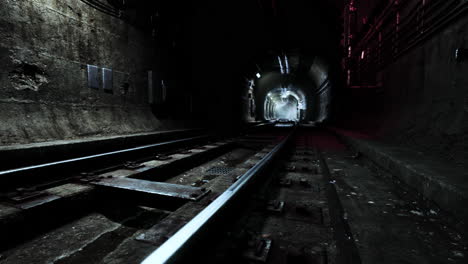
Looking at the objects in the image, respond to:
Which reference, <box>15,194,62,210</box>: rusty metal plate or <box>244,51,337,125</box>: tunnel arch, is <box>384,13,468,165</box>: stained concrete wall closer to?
<box>15,194,62,210</box>: rusty metal plate

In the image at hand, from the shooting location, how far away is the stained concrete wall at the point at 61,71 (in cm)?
377

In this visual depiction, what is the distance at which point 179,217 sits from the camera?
1.61 m

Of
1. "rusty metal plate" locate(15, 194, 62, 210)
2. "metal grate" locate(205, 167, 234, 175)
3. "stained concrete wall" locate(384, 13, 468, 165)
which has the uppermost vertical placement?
"stained concrete wall" locate(384, 13, 468, 165)

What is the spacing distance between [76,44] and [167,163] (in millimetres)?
3533

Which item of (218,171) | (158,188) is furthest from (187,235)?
(218,171)

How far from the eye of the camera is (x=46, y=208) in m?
2.06

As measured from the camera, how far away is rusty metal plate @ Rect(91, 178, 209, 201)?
2.07m

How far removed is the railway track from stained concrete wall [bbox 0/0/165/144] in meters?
1.77

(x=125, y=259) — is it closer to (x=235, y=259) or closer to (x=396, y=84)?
(x=235, y=259)

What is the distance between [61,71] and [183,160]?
312 centimetres

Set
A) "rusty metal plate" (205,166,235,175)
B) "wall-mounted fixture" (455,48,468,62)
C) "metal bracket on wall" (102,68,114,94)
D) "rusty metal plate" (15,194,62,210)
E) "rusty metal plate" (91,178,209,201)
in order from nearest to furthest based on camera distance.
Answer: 1. "rusty metal plate" (15,194,62,210)
2. "rusty metal plate" (91,178,209,201)
3. "wall-mounted fixture" (455,48,468,62)
4. "rusty metal plate" (205,166,235,175)
5. "metal bracket on wall" (102,68,114,94)

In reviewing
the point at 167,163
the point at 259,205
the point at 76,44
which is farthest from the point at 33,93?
the point at 259,205

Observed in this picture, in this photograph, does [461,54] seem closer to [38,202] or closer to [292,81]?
[38,202]

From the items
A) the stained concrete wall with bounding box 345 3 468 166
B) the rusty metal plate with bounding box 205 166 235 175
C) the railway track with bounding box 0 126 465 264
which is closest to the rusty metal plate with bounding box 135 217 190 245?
the railway track with bounding box 0 126 465 264
